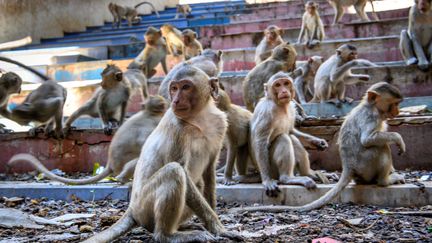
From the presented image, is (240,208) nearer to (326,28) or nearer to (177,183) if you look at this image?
(177,183)

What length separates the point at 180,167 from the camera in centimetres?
→ 393

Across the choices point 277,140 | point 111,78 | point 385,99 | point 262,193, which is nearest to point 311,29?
point 111,78

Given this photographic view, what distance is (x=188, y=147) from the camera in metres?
4.18

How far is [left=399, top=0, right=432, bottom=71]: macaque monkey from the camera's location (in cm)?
1093

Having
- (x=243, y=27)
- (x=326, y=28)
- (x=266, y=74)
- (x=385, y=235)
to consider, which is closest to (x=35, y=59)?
(x=243, y=27)

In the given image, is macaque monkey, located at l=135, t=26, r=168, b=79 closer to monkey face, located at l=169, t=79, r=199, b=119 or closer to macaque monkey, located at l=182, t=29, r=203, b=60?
macaque monkey, located at l=182, t=29, r=203, b=60

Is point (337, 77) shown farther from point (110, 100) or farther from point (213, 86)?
point (213, 86)

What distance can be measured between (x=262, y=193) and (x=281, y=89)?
4.19 feet

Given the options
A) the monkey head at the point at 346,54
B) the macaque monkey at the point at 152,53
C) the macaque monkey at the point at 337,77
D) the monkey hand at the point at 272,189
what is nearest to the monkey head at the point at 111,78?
the macaque monkey at the point at 337,77

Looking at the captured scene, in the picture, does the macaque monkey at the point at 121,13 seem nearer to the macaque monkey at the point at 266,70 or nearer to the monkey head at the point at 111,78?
the monkey head at the point at 111,78

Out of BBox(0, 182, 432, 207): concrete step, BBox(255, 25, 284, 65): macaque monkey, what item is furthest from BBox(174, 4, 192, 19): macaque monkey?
BBox(0, 182, 432, 207): concrete step

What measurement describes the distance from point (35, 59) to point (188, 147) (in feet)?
49.3

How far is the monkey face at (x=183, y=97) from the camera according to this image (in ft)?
13.6

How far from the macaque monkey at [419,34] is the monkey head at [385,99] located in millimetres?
5498
